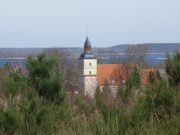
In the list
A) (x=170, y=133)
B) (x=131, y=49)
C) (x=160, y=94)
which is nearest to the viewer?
(x=170, y=133)

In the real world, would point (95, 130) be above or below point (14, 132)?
above

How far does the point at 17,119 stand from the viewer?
6879mm

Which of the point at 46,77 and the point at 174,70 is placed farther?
the point at 46,77

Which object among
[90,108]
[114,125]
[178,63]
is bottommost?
[90,108]

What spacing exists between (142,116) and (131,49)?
204 ft

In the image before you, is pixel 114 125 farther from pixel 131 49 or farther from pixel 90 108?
pixel 131 49

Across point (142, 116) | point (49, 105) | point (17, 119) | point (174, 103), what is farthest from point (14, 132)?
point (174, 103)

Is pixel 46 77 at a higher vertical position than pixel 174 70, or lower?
lower

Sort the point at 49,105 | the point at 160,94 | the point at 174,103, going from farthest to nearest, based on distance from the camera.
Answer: the point at 49,105
the point at 160,94
the point at 174,103

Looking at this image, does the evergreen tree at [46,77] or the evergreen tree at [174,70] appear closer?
the evergreen tree at [174,70]

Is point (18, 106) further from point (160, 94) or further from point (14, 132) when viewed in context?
point (160, 94)

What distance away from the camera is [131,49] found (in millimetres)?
67688

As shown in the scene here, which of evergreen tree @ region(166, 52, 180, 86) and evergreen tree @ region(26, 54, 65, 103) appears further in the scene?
evergreen tree @ region(26, 54, 65, 103)

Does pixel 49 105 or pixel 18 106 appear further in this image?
pixel 49 105
